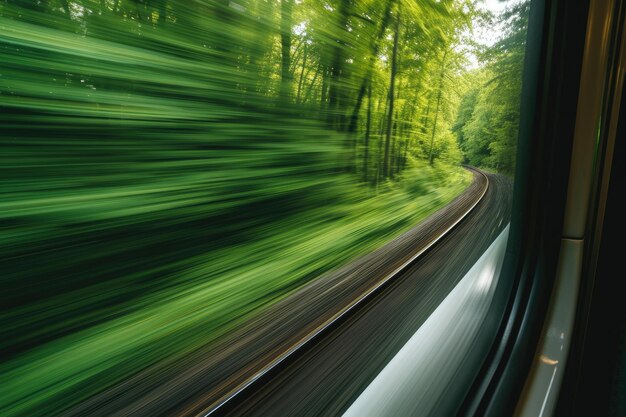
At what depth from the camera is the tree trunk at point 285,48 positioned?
1978 mm

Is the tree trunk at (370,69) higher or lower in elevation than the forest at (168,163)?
higher

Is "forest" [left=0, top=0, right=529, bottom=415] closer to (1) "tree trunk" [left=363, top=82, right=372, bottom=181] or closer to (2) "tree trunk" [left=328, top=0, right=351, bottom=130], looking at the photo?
(2) "tree trunk" [left=328, top=0, right=351, bottom=130]

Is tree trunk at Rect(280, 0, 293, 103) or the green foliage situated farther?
tree trunk at Rect(280, 0, 293, 103)

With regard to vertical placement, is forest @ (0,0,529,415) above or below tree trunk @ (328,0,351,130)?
below

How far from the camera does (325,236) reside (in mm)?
2750

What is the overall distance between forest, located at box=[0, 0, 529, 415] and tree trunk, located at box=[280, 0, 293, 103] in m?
0.01

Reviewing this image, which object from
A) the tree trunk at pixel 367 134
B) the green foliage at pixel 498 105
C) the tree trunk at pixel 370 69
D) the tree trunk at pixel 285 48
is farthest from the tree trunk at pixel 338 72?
the green foliage at pixel 498 105

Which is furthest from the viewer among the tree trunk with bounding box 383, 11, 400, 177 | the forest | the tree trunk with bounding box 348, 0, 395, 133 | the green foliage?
the tree trunk with bounding box 383, 11, 400, 177

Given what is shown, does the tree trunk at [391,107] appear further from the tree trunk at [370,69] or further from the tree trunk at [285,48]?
the tree trunk at [285,48]

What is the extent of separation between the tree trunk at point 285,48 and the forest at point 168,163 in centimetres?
1

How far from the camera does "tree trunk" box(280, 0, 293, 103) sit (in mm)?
1978

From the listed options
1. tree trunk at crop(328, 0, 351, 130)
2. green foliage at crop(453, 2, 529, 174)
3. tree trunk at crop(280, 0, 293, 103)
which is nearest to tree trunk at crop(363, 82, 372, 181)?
tree trunk at crop(328, 0, 351, 130)

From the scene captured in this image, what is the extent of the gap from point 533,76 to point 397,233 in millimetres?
2203

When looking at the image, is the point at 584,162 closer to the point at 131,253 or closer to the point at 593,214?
the point at 593,214
